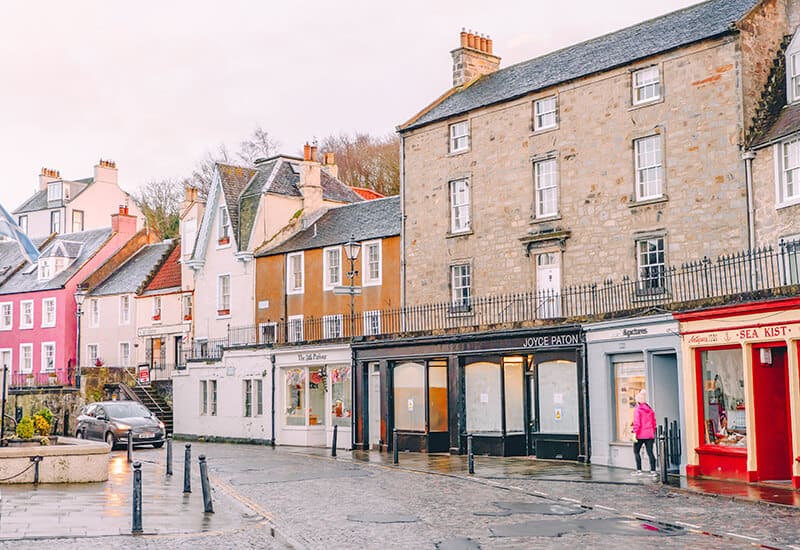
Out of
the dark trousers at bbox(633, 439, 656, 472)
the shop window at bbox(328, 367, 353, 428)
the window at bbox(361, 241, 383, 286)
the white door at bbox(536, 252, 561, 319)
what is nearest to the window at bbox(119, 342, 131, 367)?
the window at bbox(361, 241, 383, 286)

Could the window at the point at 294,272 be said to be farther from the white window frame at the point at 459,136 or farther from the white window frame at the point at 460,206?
the white window frame at the point at 459,136

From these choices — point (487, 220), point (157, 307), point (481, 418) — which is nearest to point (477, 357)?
point (481, 418)

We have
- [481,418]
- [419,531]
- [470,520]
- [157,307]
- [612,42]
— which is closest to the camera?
[419,531]

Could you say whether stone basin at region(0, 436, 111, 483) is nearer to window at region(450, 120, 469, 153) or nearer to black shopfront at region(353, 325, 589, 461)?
black shopfront at region(353, 325, 589, 461)

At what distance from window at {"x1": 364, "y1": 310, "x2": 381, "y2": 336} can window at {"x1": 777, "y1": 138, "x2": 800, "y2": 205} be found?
17.0m

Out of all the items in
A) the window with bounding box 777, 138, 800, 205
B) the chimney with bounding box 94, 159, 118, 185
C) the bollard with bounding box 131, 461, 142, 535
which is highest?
the chimney with bounding box 94, 159, 118, 185

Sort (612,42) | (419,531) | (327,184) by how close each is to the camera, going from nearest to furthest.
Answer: (419,531) < (612,42) < (327,184)

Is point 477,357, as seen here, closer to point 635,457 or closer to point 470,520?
point 635,457

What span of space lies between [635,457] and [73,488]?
12163 mm

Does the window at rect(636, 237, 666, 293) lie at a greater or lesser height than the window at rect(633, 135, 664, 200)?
lesser

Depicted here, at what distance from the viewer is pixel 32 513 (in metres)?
15.5

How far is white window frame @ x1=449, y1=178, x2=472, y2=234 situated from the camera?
34.6 metres

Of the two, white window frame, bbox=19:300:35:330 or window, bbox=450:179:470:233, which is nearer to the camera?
window, bbox=450:179:470:233

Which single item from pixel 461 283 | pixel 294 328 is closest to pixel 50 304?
pixel 294 328
